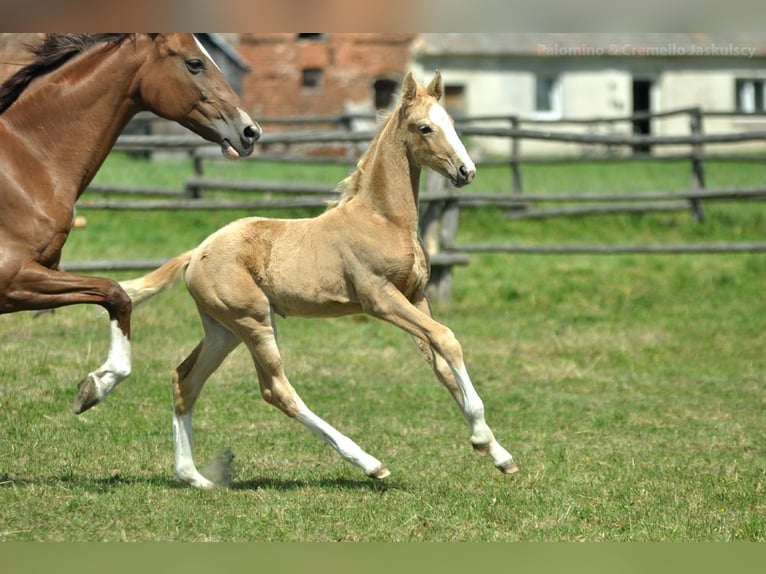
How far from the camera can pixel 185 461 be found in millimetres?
5859

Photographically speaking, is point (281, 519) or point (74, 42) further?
point (74, 42)

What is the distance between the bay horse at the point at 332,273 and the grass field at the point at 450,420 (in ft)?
1.63

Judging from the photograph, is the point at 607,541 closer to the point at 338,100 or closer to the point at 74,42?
the point at 74,42

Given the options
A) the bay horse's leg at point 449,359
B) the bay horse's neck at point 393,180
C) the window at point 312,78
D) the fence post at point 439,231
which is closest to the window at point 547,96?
the window at point 312,78

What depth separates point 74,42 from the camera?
5.96 m

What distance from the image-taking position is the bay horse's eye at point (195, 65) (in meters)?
5.89

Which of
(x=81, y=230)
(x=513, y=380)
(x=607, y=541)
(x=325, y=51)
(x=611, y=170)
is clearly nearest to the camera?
(x=607, y=541)

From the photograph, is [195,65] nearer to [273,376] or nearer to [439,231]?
[273,376]

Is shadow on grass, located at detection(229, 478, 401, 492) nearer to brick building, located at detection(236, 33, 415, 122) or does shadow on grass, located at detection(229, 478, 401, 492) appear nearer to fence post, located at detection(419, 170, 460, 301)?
fence post, located at detection(419, 170, 460, 301)

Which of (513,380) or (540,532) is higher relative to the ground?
(540,532)

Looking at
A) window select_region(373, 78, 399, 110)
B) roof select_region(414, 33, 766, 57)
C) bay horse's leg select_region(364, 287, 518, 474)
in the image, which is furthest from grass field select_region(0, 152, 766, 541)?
window select_region(373, 78, 399, 110)

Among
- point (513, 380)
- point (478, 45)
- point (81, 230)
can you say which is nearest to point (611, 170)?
point (478, 45)

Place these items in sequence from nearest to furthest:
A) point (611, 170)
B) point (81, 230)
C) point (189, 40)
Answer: point (189, 40)
point (81, 230)
point (611, 170)

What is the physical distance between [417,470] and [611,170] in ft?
62.7
